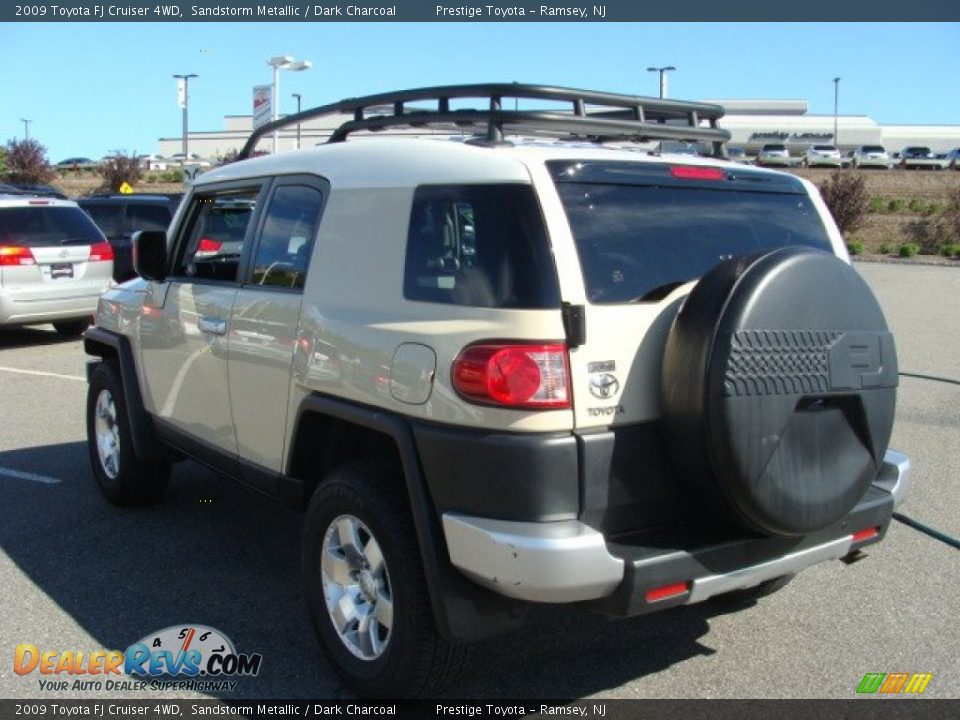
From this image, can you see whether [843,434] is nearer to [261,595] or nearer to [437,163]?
[437,163]

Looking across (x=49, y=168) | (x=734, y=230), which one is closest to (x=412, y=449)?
(x=734, y=230)

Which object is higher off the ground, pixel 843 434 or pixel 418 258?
pixel 418 258

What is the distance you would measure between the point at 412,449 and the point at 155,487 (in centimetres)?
312

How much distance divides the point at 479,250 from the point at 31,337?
38.3ft

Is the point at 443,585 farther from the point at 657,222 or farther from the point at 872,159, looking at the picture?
the point at 872,159

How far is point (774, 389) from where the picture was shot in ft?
10.2

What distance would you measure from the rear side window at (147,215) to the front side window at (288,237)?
479 inches

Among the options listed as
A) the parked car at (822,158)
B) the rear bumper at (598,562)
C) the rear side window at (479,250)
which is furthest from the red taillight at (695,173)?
the parked car at (822,158)

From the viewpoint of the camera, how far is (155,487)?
581cm

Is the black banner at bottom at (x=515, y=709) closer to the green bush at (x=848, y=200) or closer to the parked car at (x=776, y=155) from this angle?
the green bush at (x=848, y=200)

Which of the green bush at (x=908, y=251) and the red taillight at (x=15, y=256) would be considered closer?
the red taillight at (x=15, y=256)

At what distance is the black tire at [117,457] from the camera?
5.63m

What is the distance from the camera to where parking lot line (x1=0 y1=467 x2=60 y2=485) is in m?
6.42

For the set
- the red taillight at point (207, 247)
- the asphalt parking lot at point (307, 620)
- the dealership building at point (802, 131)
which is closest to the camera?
the asphalt parking lot at point (307, 620)
